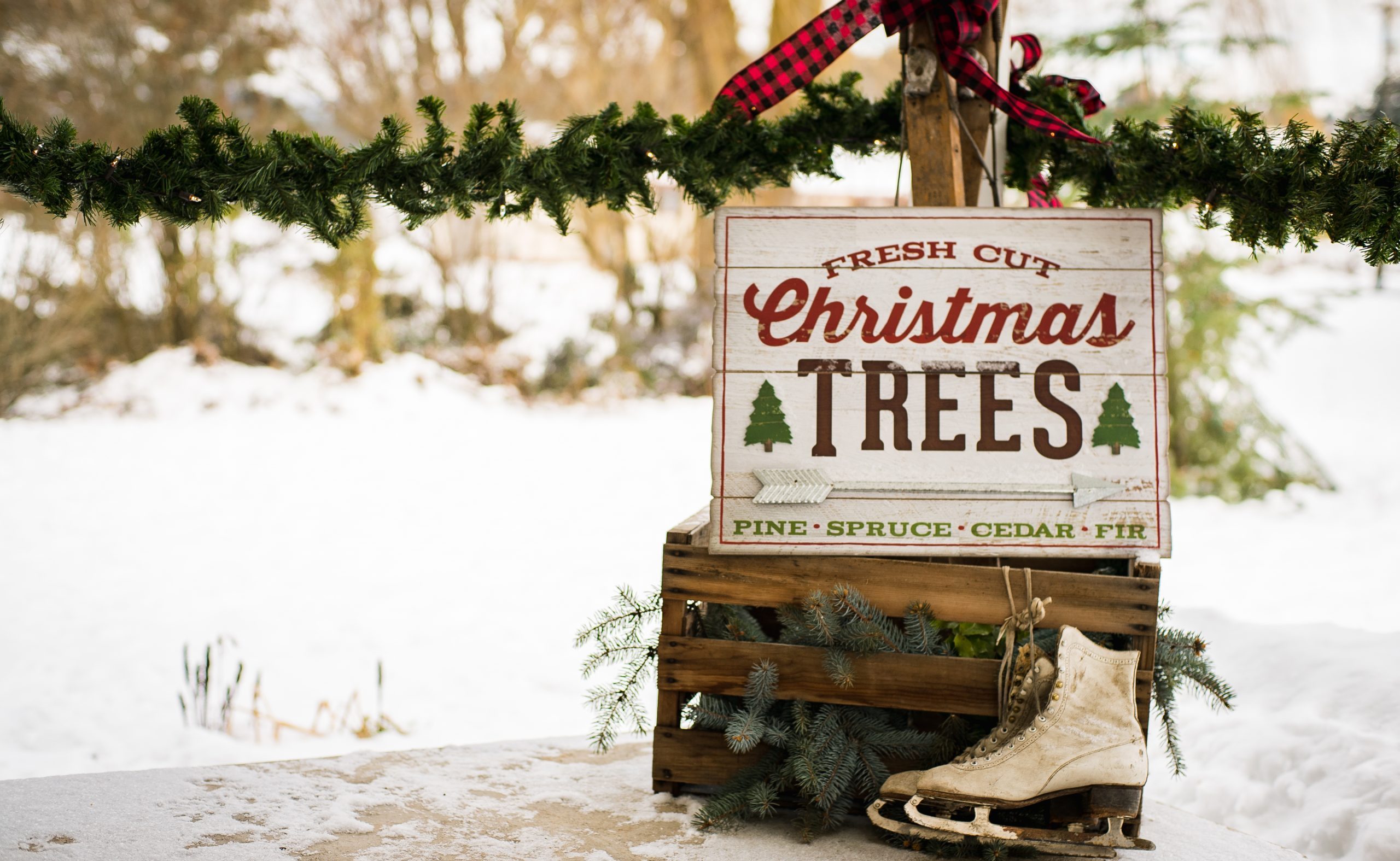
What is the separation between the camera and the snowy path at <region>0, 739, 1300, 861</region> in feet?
6.45

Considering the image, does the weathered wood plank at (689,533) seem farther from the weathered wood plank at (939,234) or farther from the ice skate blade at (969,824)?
the ice skate blade at (969,824)

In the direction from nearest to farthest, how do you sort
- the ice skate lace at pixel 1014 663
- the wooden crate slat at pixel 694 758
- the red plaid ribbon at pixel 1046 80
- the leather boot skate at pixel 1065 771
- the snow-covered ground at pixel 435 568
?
the leather boot skate at pixel 1065 771 → the ice skate lace at pixel 1014 663 → the wooden crate slat at pixel 694 758 → the red plaid ribbon at pixel 1046 80 → the snow-covered ground at pixel 435 568

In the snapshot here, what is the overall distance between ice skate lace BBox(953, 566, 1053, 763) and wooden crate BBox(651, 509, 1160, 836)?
17 millimetres

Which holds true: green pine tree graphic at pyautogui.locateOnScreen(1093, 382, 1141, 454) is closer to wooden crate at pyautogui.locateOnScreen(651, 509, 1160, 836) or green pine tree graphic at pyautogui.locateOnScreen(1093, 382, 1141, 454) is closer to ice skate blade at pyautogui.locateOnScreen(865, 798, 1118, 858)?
wooden crate at pyautogui.locateOnScreen(651, 509, 1160, 836)

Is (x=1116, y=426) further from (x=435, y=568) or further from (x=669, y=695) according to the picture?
(x=435, y=568)

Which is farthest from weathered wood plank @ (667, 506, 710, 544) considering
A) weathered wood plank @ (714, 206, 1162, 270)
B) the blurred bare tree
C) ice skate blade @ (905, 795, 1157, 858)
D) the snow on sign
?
the blurred bare tree

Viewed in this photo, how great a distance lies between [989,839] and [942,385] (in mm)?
876

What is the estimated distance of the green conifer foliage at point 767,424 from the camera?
2117mm

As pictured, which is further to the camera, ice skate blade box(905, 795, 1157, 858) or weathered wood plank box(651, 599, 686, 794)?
weathered wood plank box(651, 599, 686, 794)

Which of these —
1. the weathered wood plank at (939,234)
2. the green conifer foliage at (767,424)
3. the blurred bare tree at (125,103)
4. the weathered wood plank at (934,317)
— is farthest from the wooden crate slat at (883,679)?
the blurred bare tree at (125,103)

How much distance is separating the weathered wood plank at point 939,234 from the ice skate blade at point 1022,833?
1079mm

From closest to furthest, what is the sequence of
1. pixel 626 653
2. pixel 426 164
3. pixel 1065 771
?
pixel 1065 771, pixel 426 164, pixel 626 653

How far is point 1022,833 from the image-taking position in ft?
6.18

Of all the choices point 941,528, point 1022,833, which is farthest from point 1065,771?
point 941,528
